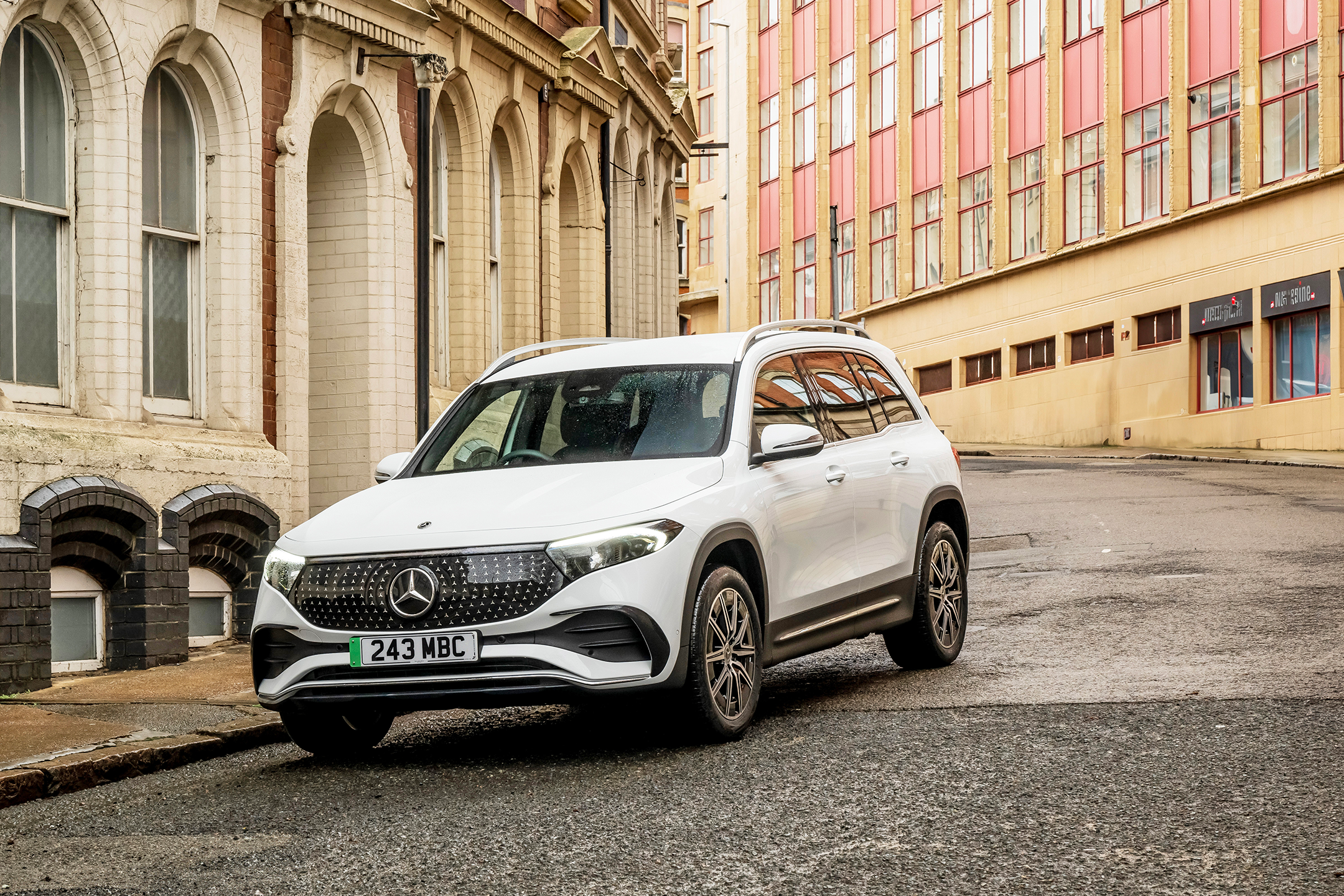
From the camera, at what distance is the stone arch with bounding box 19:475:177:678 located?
1148cm

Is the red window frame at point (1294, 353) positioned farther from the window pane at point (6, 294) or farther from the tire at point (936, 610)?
the window pane at point (6, 294)

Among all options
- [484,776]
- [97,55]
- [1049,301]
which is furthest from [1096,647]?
[1049,301]

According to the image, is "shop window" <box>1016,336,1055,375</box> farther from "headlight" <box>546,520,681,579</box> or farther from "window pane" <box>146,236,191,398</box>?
"headlight" <box>546,520,681,579</box>

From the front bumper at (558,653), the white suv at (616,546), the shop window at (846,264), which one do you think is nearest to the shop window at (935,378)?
the shop window at (846,264)

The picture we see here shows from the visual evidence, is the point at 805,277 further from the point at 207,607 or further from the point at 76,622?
the point at 76,622

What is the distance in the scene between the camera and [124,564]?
472 inches

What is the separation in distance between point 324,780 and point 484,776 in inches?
26.1

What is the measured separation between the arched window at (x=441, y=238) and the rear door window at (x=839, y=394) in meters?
9.64

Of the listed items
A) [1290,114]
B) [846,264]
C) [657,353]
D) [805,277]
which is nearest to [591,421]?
[657,353]

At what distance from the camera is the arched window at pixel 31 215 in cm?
1162

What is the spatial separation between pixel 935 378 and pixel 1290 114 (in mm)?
17504

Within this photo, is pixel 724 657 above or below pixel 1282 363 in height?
below

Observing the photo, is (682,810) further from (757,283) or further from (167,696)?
(757,283)

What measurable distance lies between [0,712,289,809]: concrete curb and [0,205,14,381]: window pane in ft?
13.5
